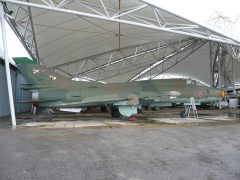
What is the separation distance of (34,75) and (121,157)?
1284cm

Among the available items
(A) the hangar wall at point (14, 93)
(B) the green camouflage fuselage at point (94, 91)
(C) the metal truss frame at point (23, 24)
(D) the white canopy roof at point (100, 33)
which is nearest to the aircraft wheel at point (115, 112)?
(B) the green camouflage fuselage at point (94, 91)

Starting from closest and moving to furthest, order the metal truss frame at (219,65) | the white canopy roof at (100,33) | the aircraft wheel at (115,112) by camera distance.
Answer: the white canopy roof at (100,33)
the aircraft wheel at (115,112)
the metal truss frame at (219,65)

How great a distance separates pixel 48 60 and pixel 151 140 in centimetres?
2049

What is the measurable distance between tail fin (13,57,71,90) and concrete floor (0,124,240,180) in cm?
919

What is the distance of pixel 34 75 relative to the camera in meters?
18.3

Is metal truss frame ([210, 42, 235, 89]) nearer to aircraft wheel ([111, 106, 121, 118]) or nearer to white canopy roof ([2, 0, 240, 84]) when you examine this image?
white canopy roof ([2, 0, 240, 84])

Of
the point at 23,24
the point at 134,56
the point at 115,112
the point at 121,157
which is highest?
the point at 23,24

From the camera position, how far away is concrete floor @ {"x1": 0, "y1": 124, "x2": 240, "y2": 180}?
5.54m

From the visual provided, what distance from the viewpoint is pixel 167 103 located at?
2025 centimetres

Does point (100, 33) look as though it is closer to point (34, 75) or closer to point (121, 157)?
point (34, 75)

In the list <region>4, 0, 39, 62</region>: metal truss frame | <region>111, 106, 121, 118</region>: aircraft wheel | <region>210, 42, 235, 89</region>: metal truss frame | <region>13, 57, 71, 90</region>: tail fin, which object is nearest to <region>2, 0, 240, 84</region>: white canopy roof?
<region>4, 0, 39, 62</region>: metal truss frame

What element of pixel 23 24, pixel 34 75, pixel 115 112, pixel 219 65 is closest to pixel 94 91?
pixel 115 112

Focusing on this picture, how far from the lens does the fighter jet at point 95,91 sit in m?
18.4

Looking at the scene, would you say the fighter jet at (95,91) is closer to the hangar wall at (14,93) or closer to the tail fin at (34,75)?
the tail fin at (34,75)
